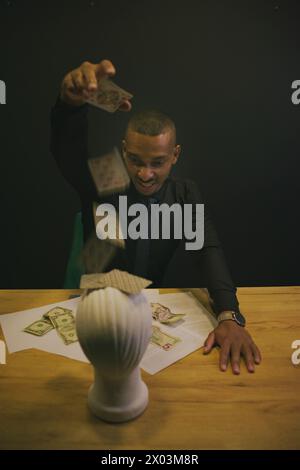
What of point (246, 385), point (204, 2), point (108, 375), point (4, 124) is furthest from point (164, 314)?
point (204, 2)

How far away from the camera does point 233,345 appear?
123cm

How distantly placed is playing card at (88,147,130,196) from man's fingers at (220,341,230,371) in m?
0.87

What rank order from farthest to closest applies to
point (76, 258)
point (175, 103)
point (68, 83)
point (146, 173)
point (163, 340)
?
point (175, 103)
point (76, 258)
point (146, 173)
point (163, 340)
point (68, 83)

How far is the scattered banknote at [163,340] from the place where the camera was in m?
1.26

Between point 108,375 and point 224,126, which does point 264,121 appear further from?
point 108,375

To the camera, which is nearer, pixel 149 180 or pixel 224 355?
pixel 224 355

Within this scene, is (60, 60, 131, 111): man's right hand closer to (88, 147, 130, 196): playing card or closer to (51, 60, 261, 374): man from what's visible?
(51, 60, 261, 374): man

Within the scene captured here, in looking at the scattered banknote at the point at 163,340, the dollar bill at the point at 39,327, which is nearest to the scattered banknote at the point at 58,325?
the dollar bill at the point at 39,327

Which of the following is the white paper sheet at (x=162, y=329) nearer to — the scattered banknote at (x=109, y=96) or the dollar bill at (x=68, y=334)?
the dollar bill at (x=68, y=334)

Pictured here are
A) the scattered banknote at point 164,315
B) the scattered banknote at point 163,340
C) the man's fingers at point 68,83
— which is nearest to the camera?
the man's fingers at point 68,83

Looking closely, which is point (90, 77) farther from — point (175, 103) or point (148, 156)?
point (175, 103)

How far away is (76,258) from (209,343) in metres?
0.85

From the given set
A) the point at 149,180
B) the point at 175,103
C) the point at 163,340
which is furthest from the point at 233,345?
the point at 175,103
